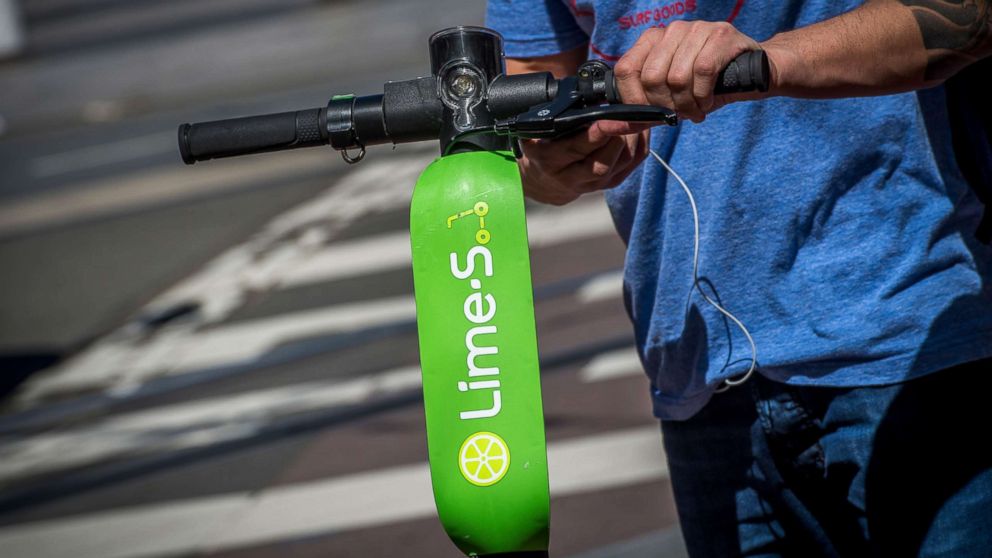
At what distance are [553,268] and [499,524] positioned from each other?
572 centimetres

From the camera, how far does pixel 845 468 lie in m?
1.65

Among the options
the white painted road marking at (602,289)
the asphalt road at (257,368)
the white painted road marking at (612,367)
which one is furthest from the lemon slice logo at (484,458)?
the white painted road marking at (602,289)

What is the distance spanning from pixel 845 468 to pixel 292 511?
3567 mm

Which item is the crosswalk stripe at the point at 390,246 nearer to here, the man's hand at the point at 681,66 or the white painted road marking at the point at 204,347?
the white painted road marking at the point at 204,347

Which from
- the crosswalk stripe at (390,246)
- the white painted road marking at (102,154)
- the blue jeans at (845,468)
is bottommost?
the blue jeans at (845,468)

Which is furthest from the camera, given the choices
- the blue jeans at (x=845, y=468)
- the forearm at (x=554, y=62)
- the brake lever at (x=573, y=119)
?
the forearm at (x=554, y=62)

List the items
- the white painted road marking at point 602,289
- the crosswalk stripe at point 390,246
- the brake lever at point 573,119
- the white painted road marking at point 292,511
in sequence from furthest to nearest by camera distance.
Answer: the crosswalk stripe at point 390,246 → the white painted road marking at point 602,289 → the white painted road marking at point 292,511 → the brake lever at point 573,119

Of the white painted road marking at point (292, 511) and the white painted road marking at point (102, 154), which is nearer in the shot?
the white painted road marking at point (292, 511)

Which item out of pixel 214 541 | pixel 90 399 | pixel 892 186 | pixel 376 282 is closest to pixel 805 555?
pixel 892 186

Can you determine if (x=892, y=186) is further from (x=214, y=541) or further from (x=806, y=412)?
(x=214, y=541)

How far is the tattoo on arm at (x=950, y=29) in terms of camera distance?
1.43 metres

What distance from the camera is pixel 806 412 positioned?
1.67 m

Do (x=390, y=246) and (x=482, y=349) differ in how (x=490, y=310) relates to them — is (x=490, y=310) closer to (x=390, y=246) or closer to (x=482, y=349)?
(x=482, y=349)

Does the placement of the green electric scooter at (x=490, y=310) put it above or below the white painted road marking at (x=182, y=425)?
below
